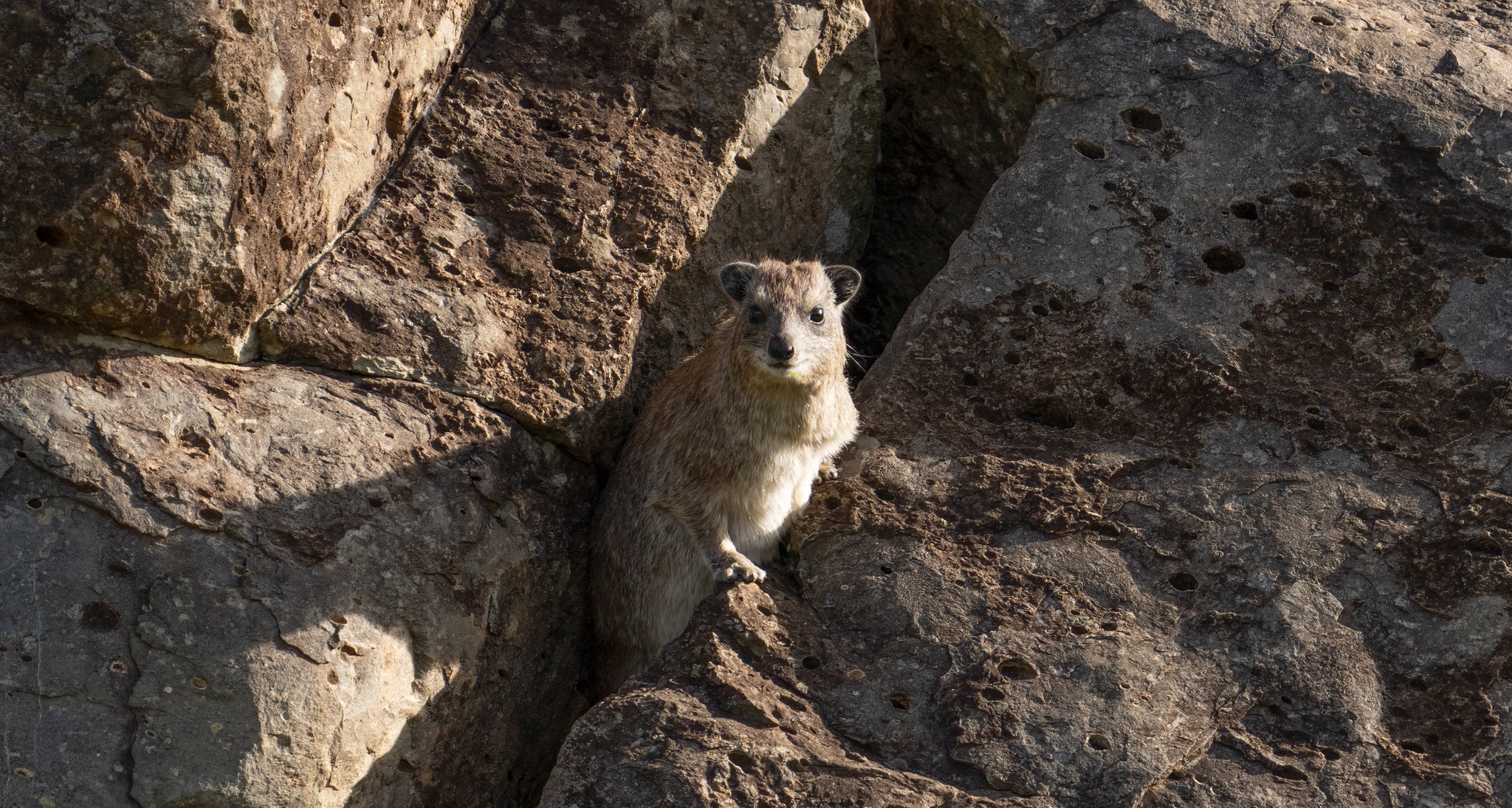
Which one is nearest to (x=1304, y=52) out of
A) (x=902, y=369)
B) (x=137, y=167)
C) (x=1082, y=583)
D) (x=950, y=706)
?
(x=902, y=369)

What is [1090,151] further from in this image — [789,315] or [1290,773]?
[1290,773]

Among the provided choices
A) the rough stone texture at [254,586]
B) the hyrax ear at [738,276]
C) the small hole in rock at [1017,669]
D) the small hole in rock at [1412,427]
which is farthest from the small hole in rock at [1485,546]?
the rough stone texture at [254,586]

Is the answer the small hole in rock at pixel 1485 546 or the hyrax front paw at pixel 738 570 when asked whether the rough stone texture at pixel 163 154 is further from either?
the small hole in rock at pixel 1485 546

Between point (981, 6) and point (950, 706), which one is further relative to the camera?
point (981, 6)

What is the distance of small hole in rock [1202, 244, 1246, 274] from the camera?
6.88 metres

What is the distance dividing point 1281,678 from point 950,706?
1333mm

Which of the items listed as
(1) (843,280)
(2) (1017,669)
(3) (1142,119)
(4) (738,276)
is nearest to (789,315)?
(4) (738,276)

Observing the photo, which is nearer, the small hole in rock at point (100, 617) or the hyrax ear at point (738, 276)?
the small hole in rock at point (100, 617)

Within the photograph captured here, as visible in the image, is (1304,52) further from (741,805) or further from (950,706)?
(741,805)

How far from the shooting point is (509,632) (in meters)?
6.21

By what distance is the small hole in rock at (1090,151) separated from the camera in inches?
287

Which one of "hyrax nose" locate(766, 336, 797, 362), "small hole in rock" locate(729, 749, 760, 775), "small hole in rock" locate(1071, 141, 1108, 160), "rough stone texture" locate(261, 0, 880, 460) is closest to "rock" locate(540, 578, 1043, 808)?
"small hole in rock" locate(729, 749, 760, 775)

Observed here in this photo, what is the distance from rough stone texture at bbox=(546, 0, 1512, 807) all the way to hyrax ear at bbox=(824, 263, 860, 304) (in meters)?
0.35

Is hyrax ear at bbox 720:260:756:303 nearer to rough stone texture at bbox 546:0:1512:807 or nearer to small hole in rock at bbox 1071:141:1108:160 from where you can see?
rough stone texture at bbox 546:0:1512:807
